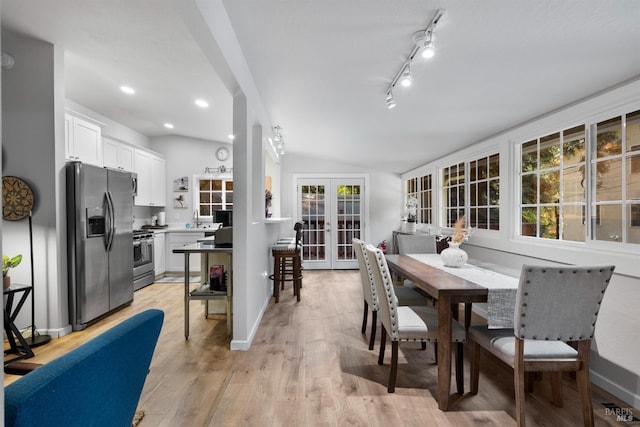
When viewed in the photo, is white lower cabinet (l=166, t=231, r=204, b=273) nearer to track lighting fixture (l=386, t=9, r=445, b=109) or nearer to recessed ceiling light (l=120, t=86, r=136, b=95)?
recessed ceiling light (l=120, t=86, r=136, b=95)

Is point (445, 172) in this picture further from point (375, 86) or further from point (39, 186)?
point (39, 186)

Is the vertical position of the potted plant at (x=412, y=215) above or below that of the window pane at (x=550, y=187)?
below

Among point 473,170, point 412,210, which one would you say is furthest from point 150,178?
point 473,170

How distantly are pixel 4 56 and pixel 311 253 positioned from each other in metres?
5.24

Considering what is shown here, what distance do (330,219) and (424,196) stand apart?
1.96m

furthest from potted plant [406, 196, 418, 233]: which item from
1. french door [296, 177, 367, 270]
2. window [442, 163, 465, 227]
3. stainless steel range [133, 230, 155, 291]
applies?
stainless steel range [133, 230, 155, 291]

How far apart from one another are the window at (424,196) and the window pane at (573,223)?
2.73 metres

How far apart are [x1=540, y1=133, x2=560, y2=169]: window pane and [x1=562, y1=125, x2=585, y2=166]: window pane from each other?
0.07 meters

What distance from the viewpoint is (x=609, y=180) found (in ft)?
7.99

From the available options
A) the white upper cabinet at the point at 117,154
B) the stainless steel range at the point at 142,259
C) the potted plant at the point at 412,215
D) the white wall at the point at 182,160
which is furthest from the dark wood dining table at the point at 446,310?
the white wall at the point at 182,160

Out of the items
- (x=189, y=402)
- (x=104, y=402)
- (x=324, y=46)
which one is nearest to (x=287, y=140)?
(x=324, y=46)

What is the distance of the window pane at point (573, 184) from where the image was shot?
2693 mm

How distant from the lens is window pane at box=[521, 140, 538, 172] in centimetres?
324

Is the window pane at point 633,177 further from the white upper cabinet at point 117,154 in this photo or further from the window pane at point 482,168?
the white upper cabinet at point 117,154
